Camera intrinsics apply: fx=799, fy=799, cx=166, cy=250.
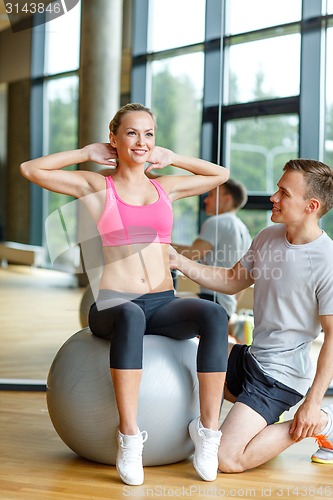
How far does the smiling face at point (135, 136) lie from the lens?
8.80 feet

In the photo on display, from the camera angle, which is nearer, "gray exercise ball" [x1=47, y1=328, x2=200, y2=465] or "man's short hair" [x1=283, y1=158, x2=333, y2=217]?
"gray exercise ball" [x1=47, y1=328, x2=200, y2=465]

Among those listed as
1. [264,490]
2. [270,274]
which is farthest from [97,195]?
[264,490]

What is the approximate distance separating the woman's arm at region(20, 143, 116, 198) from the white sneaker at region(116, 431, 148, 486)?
2.78ft

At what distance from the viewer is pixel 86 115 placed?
3.78 meters

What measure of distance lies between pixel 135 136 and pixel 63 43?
1314 mm

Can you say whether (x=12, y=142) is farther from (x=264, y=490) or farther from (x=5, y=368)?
(x=264, y=490)

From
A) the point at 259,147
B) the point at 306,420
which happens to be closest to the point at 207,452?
the point at 306,420

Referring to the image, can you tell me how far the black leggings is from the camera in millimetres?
2438

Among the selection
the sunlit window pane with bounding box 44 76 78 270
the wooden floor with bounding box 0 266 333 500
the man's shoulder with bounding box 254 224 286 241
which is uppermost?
the sunlit window pane with bounding box 44 76 78 270

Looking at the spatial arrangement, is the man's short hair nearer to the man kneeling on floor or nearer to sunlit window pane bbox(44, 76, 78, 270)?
the man kneeling on floor

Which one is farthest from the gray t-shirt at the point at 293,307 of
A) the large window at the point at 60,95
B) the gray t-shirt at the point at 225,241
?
the large window at the point at 60,95

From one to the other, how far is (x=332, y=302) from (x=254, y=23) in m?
1.73

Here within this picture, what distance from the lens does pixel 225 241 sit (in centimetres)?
382

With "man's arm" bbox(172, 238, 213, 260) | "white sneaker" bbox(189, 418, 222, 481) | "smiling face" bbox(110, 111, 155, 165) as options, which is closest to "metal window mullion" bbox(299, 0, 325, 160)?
"man's arm" bbox(172, 238, 213, 260)
